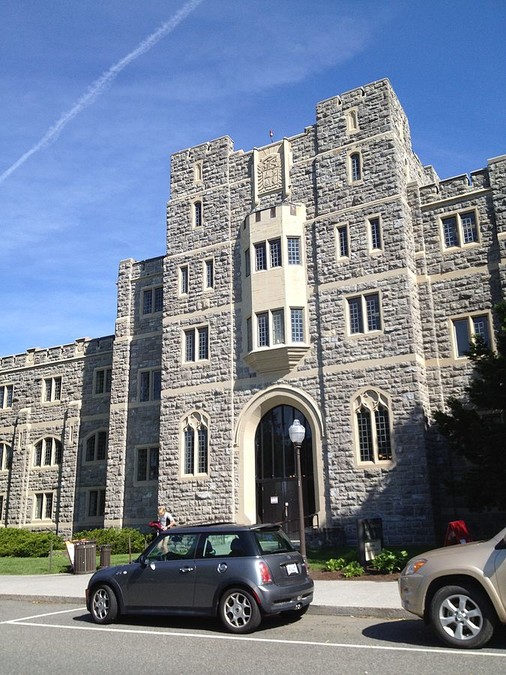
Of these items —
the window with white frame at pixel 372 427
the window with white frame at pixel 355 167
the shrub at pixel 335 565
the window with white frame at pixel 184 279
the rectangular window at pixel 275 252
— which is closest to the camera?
the shrub at pixel 335 565

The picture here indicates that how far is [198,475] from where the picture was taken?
24719 millimetres

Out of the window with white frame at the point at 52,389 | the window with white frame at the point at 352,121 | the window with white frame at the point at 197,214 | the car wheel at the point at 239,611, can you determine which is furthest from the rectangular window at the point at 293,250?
the car wheel at the point at 239,611

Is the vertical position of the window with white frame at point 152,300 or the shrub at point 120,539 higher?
the window with white frame at point 152,300

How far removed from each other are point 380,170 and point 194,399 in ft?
37.4

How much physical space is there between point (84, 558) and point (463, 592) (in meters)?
13.8

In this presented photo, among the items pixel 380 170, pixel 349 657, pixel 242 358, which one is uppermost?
pixel 380 170

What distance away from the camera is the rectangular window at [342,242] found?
2373cm

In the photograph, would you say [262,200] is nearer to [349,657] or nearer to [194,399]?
[194,399]

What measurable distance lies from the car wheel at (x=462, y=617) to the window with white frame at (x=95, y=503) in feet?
80.4

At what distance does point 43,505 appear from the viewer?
32188mm

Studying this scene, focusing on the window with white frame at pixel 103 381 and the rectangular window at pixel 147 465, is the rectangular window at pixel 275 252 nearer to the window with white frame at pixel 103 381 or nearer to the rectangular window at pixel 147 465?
the rectangular window at pixel 147 465

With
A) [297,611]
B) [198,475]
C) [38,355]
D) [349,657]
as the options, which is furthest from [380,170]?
[38,355]

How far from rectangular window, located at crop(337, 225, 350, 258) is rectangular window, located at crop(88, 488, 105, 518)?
16119 mm

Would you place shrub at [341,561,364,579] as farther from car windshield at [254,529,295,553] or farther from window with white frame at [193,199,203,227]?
window with white frame at [193,199,203,227]
